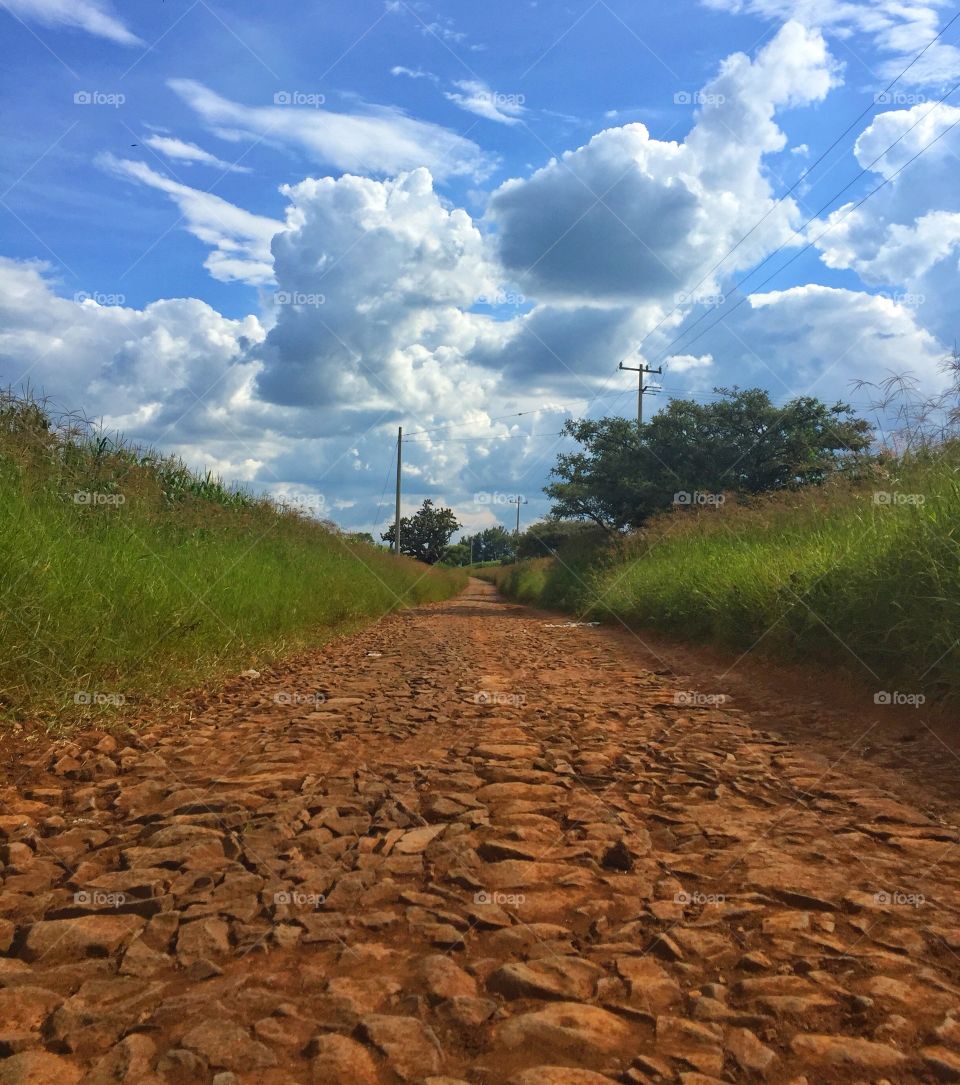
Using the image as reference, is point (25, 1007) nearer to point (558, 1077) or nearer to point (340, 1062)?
→ point (340, 1062)

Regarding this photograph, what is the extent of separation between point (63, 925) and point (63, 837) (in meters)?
0.82

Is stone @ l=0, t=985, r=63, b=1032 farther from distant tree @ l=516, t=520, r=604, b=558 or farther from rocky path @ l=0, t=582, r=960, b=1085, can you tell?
distant tree @ l=516, t=520, r=604, b=558

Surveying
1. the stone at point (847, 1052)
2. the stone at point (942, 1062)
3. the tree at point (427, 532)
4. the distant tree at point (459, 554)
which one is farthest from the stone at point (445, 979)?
the distant tree at point (459, 554)

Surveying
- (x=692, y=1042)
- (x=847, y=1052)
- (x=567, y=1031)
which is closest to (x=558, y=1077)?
(x=567, y=1031)

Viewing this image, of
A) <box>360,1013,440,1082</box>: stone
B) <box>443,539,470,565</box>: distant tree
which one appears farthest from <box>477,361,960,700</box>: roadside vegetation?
<box>443,539,470,565</box>: distant tree

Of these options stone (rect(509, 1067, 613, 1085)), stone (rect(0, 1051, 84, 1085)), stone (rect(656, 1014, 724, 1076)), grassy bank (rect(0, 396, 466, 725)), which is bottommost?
stone (rect(0, 1051, 84, 1085))

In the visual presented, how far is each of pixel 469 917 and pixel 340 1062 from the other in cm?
71

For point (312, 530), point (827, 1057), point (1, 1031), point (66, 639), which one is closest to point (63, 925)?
point (1, 1031)

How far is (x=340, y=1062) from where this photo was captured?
5.14ft

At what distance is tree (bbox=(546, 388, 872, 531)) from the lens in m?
20.6

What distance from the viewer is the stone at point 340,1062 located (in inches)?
60.0

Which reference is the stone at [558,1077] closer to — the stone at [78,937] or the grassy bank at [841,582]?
the stone at [78,937]

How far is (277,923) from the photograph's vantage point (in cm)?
216

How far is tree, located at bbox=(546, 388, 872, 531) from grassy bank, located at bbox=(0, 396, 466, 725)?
12.7 m
